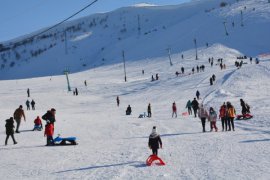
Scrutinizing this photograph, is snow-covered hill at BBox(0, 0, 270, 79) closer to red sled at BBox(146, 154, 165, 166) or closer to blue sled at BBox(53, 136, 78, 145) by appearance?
blue sled at BBox(53, 136, 78, 145)

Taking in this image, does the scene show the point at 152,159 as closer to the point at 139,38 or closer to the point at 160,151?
the point at 160,151

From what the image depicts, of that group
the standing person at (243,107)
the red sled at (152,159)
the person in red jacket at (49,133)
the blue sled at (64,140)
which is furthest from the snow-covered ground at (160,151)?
the standing person at (243,107)

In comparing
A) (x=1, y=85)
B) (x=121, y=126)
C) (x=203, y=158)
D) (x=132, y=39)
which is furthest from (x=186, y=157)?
(x=132, y=39)

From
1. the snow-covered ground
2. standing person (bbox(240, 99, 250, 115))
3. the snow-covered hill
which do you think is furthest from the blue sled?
the snow-covered hill

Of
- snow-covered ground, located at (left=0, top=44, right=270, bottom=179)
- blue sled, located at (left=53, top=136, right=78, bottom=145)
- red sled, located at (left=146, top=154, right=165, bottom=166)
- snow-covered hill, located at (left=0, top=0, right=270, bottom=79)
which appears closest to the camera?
snow-covered ground, located at (left=0, top=44, right=270, bottom=179)

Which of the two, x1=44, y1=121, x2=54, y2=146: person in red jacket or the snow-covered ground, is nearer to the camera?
the snow-covered ground

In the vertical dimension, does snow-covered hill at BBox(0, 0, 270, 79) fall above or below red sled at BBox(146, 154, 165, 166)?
above

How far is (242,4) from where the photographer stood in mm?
129375

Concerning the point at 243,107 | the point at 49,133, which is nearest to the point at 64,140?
the point at 49,133

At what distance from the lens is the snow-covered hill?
99.9 meters

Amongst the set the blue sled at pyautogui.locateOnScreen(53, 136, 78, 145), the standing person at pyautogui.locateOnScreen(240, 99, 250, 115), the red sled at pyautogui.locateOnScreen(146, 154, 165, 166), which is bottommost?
the red sled at pyautogui.locateOnScreen(146, 154, 165, 166)

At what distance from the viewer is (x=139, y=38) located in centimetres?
12419

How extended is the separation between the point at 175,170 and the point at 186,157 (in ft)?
7.21

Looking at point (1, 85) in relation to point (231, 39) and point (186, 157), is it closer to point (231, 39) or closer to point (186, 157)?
point (231, 39)
